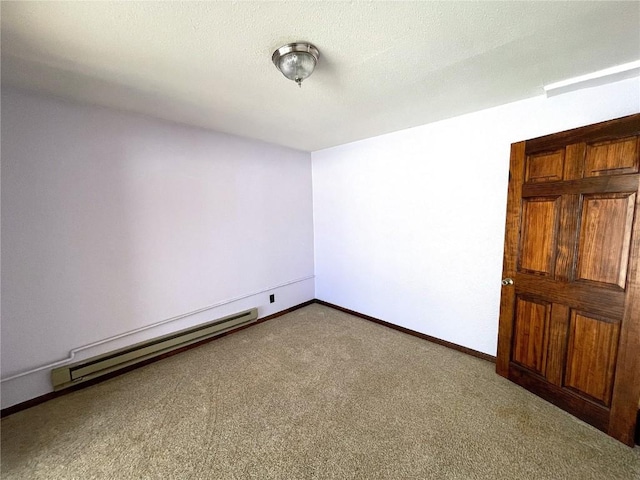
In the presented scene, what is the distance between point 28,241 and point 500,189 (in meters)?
3.76

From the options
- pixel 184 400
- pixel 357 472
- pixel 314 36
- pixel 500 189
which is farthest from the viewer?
pixel 500 189

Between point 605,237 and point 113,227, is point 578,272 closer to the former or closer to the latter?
point 605,237

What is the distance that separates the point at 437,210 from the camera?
263 cm

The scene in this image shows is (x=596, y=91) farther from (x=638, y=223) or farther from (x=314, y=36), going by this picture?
(x=314, y=36)

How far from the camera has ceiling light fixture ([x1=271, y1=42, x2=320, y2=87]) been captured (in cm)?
133

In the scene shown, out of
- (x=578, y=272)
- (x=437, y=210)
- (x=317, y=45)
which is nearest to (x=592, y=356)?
(x=578, y=272)

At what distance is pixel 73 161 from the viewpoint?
2033 mm

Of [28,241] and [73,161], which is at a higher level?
[73,161]

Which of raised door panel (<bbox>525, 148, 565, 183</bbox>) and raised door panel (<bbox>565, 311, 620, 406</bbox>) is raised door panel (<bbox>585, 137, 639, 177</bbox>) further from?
raised door panel (<bbox>565, 311, 620, 406</bbox>)

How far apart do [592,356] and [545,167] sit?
131cm

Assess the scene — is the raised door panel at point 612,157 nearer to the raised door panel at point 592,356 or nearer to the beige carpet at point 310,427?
the raised door panel at point 592,356

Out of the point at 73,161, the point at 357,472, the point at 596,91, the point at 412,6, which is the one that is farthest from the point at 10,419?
the point at 596,91

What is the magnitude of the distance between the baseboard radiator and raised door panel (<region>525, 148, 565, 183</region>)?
3148 mm

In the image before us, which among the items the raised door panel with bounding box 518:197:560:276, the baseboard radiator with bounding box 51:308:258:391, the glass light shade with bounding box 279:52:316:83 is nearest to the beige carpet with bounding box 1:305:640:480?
the baseboard radiator with bounding box 51:308:258:391
